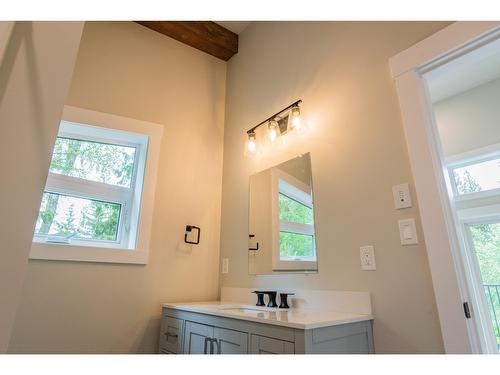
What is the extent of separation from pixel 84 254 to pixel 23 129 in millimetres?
1473

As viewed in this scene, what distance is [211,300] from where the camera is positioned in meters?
2.33

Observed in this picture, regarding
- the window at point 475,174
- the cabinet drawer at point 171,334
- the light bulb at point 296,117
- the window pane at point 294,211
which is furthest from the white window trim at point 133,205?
the window at point 475,174

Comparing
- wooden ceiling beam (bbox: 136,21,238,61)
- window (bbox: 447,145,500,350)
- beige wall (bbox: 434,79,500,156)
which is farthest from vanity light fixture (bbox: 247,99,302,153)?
window (bbox: 447,145,500,350)

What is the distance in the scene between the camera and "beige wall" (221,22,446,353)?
132 cm

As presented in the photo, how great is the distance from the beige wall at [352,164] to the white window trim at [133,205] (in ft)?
2.15

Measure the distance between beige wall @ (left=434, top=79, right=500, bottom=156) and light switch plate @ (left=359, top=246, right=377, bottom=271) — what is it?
91.3 inches

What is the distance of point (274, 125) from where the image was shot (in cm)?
217

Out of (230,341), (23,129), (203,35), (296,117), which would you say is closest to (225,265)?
(230,341)

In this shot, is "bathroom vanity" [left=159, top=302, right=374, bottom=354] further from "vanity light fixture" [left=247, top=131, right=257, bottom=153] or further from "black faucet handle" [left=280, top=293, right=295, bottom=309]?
"vanity light fixture" [left=247, top=131, right=257, bottom=153]

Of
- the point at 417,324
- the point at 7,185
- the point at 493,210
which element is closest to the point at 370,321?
the point at 417,324

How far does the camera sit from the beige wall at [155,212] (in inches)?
70.2

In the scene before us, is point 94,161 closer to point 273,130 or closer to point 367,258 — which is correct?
point 273,130
